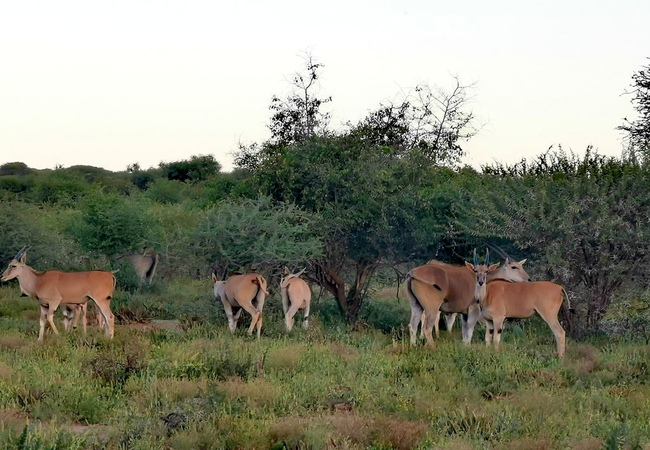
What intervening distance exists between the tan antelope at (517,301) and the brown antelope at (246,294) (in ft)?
13.4

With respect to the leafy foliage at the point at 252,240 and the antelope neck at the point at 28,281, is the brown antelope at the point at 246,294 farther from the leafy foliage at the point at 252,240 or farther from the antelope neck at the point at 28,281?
the antelope neck at the point at 28,281

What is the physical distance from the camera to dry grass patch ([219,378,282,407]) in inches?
393

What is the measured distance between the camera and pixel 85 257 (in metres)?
23.0

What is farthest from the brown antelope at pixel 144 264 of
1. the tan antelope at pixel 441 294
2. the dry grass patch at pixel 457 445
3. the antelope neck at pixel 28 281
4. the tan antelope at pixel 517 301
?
the dry grass patch at pixel 457 445

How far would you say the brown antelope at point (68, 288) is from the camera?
15240 millimetres

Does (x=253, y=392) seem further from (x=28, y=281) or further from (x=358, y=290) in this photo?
(x=358, y=290)

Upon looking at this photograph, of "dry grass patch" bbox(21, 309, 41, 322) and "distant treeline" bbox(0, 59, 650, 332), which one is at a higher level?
"distant treeline" bbox(0, 59, 650, 332)

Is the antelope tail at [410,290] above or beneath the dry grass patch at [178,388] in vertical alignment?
above

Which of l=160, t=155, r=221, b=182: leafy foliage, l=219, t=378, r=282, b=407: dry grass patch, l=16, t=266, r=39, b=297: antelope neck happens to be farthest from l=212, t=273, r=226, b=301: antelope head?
l=160, t=155, r=221, b=182: leafy foliage

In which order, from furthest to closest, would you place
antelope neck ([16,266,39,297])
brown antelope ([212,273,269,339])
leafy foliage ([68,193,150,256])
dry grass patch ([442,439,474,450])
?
leafy foliage ([68,193,150,256]), brown antelope ([212,273,269,339]), antelope neck ([16,266,39,297]), dry grass patch ([442,439,474,450])

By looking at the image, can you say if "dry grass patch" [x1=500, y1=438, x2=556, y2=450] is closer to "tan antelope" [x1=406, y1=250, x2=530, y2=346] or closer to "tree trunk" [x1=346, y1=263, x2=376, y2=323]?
"tan antelope" [x1=406, y1=250, x2=530, y2=346]

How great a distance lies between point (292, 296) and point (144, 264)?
820cm

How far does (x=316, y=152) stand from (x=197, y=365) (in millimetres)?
8676

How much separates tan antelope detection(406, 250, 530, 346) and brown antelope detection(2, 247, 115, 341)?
17.7ft
